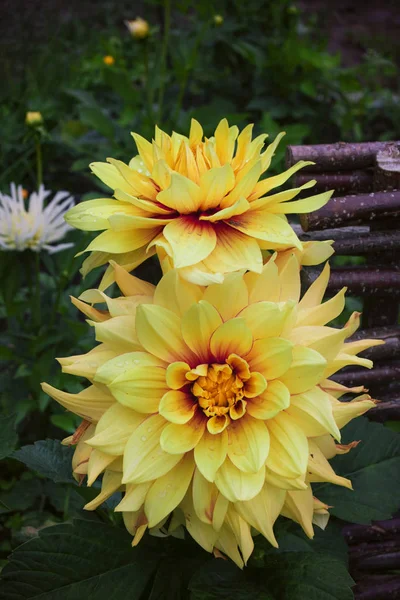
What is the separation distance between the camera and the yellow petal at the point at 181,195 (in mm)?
669

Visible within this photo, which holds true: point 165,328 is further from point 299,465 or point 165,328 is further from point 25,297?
point 25,297

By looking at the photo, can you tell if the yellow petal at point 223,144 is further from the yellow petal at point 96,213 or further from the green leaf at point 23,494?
the green leaf at point 23,494

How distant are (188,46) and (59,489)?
5.17 ft

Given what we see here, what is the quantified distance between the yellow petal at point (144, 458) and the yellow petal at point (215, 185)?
24 cm

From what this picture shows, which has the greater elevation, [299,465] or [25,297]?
[299,465]

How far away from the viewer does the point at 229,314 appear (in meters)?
0.69

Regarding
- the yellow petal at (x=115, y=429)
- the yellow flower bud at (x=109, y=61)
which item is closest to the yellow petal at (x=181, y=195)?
the yellow petal at (x=115, y=429)

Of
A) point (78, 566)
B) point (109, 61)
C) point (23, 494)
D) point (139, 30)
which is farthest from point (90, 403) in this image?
point (109, 61)

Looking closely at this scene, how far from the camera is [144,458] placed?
25.7 inches

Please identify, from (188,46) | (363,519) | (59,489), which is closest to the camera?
(363,519)

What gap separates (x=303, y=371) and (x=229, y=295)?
0.34 feet

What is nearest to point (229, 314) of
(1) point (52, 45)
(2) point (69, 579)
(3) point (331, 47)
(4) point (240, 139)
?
(4) point (240, 139)

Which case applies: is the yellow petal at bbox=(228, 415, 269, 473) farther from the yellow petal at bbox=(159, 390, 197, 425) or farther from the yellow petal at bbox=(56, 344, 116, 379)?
the yellow petal at bbox=(56, 344, 116, 379)

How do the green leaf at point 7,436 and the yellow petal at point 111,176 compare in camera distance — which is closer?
the yellow petal at point 111,176
